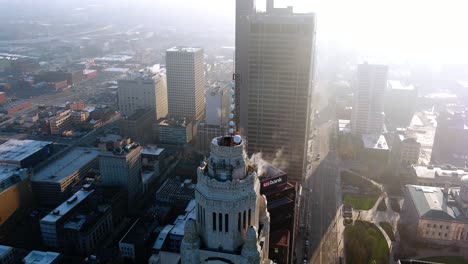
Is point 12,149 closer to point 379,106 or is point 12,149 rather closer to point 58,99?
point 58,99

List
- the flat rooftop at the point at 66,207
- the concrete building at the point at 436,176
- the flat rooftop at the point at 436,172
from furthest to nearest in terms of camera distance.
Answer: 1. the flat rooftop at the point at 436,172
2. the concrete building at the point at 436,176
3. the flat rooftop at the point at 66,207

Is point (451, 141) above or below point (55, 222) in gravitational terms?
above

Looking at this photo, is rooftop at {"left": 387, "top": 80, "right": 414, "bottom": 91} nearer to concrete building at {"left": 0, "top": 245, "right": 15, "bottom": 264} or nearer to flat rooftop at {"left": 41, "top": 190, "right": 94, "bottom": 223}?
flat rooftop at {"left": 41, "top": 190, "right": 94, "bottom": 223}

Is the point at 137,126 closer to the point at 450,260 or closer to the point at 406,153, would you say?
the point at 406,153

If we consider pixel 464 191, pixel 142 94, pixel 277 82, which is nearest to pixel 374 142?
pixel 464 191

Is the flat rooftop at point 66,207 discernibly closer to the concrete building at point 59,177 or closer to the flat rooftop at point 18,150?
the concrete building at point 59,177

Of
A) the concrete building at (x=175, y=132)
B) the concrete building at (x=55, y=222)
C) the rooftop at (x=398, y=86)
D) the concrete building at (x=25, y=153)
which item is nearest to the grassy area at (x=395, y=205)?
the concrete building at (x=175, y=132)

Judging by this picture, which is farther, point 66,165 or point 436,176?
point 66,165

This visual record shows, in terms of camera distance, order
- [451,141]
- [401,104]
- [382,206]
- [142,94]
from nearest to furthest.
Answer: [382,206] → [451,141] → [142,94] → [401,104]
